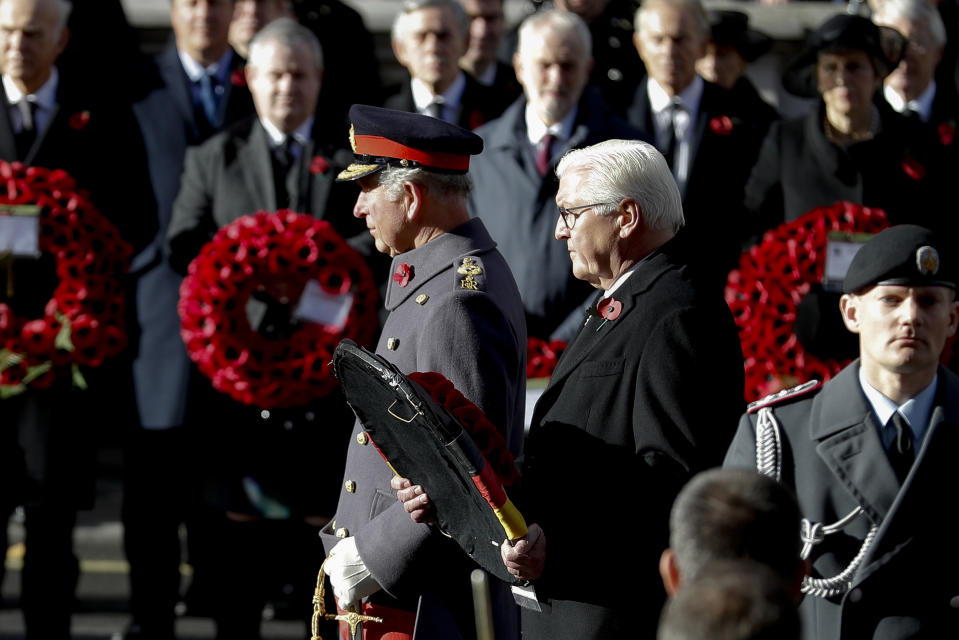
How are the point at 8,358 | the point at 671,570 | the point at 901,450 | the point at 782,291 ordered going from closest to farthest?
the point at 671,570
the point at 901,450
the point at 782,291
the point at 8,358

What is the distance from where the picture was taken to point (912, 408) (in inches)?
164

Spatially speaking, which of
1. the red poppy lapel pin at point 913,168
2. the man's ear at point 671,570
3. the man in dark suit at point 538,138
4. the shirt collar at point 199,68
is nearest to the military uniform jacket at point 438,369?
the man's ear at point 671,570

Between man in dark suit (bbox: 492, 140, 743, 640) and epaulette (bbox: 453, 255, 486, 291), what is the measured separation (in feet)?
0.92

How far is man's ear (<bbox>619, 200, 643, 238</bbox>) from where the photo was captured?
4.39 m

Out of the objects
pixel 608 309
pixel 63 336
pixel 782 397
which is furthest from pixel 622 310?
pixel 63 336

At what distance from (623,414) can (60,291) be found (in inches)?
134

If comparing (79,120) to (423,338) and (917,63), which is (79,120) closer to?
(423,338)

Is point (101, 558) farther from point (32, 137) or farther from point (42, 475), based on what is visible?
point (32, 137)

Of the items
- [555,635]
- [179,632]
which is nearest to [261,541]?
[179,632]

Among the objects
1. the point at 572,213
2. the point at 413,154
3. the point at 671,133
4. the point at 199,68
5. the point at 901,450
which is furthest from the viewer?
the point at 199,68

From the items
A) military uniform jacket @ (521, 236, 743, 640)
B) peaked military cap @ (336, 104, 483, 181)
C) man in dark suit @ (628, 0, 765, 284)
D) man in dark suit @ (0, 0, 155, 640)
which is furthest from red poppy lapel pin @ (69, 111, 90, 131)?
military uniform jacket @ (521, 236, 743, 640)

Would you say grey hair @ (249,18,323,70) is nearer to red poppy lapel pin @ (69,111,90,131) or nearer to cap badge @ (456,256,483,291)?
red poppy lapel pin @ (69,111,90,131)

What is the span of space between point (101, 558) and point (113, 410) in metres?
1.61

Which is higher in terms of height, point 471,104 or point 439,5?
point 439,5
